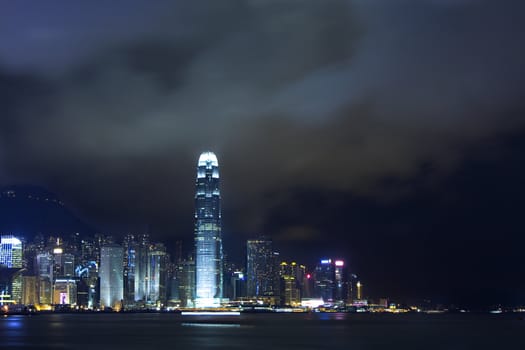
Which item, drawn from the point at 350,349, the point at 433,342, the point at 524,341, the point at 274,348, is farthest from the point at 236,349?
the point at 524,341

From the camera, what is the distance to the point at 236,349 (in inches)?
3433

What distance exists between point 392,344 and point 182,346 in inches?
975

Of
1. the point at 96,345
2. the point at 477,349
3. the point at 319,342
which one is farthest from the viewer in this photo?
the point at 319,342

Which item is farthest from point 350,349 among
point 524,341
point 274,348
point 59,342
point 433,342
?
point 59,342

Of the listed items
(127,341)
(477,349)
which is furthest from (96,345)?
(477,349)

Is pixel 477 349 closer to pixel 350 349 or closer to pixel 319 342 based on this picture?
pixel 350 349

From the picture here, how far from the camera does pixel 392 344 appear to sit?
92938 mm

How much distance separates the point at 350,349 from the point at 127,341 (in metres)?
28.9

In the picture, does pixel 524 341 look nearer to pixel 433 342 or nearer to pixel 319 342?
pixel 433 342

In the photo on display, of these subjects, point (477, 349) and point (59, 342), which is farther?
point (59, 342)

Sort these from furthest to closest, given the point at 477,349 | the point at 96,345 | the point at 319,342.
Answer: the point at 319,342, the point at 96,345, the point at 477,349

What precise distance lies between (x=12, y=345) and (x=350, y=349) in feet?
132

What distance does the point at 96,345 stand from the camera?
91625 mm

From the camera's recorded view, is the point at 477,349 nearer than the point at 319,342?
Yes
